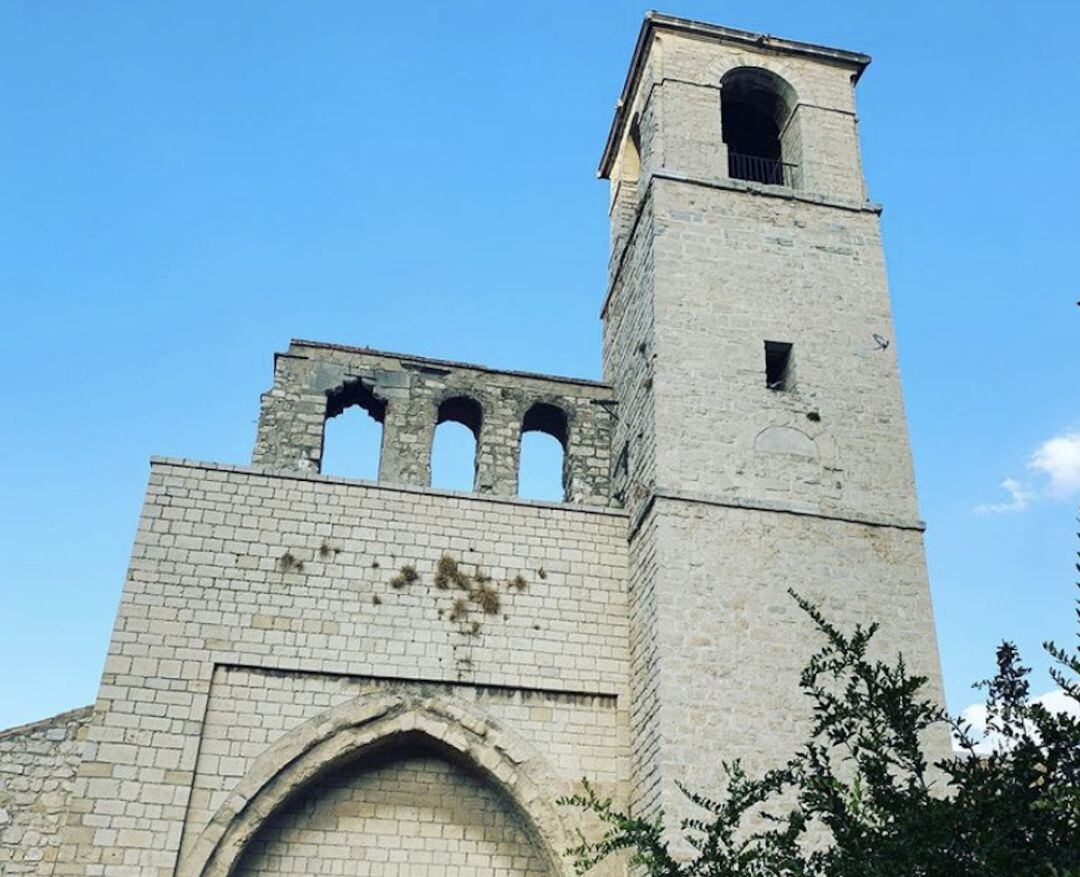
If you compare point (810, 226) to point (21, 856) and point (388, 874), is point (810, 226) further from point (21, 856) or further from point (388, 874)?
point (21, 856)

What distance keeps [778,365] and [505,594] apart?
158 inches

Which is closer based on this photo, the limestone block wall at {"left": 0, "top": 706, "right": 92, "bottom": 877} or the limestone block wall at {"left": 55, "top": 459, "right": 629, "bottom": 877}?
the limestone block wall at {"left": 0, "top": 706, "right": 92, "bottom": 877}

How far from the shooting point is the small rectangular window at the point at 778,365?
12422 millimetres

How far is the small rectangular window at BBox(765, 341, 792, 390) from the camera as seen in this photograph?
1242 cm

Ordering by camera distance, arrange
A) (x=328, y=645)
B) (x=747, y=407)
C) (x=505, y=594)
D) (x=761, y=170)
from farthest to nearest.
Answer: (x=761, y=170)
(x=747, y=407)
(x=505, y=594)
(x=328, y=645)

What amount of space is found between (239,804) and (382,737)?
4.51ft

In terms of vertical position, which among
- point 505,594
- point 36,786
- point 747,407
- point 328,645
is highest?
point 747,407

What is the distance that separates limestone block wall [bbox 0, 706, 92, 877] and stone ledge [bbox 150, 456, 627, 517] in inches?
103

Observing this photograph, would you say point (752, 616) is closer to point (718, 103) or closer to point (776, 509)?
point (776, 509)

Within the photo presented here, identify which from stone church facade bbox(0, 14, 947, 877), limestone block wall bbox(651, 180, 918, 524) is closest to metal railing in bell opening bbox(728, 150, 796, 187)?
limestone block wall bbox(651, 180, 918, 524)

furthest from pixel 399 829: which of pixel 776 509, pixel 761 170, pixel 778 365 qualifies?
pixel 761 170

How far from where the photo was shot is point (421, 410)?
12680 mm

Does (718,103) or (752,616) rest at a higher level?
(718,103)

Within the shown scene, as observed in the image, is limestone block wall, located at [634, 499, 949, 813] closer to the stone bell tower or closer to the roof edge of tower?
the stone bell tower
